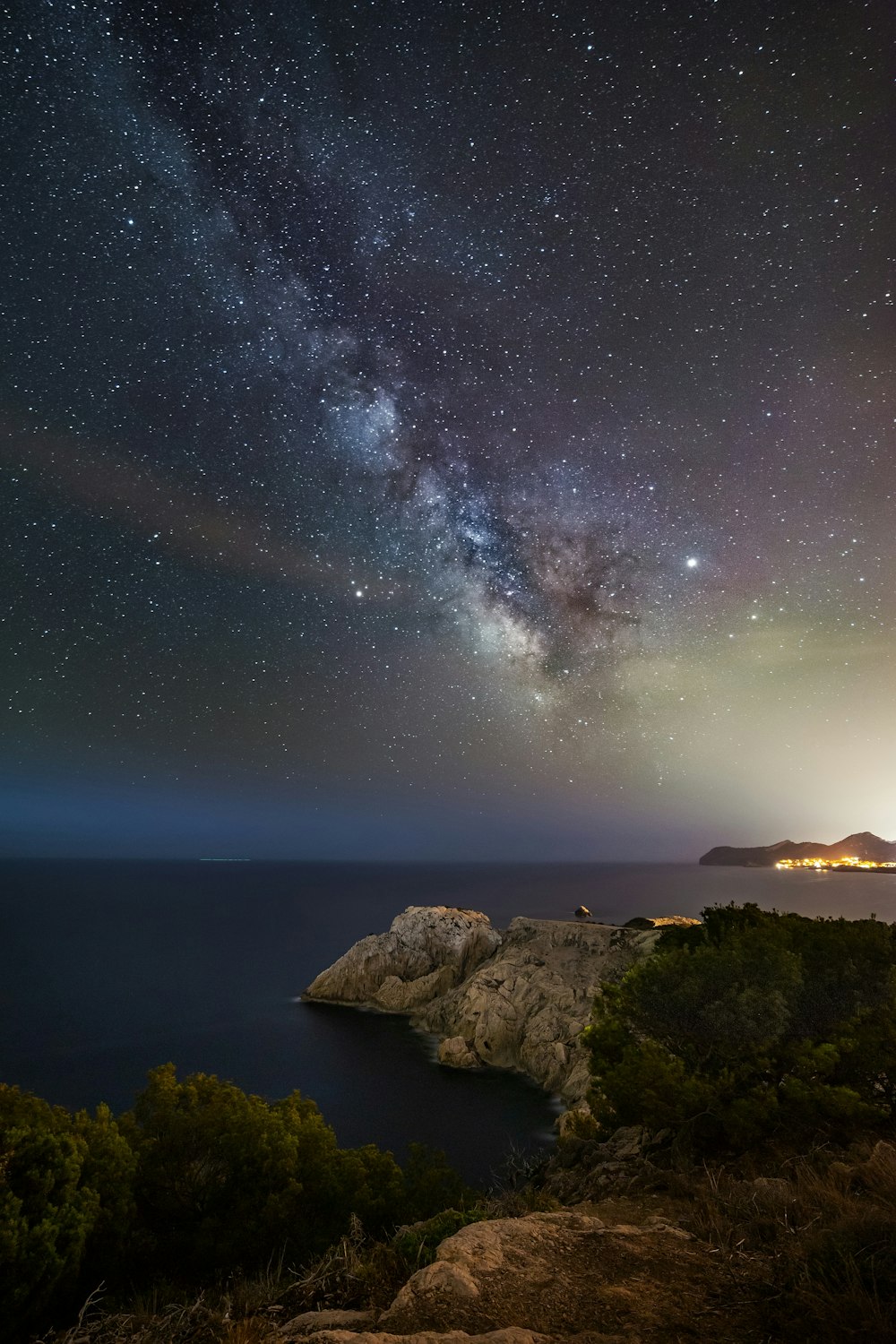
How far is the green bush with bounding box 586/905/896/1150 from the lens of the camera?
15.1 metres

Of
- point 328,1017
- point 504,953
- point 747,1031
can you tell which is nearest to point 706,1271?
point 747,1031

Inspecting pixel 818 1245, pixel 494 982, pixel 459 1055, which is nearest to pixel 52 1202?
pixel 818 1245

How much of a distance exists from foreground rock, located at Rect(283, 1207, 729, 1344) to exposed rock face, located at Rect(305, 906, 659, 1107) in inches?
1312

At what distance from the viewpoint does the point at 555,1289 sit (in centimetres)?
677

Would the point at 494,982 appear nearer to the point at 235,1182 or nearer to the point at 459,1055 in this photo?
the point at 459,1055

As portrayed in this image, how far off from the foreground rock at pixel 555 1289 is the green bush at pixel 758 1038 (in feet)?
27.9

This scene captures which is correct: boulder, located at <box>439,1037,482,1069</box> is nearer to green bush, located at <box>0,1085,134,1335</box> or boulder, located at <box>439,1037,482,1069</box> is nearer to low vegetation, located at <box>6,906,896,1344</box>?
low vegetation, located at <box>6,906,896,1344</box>

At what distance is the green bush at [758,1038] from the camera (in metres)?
15.1

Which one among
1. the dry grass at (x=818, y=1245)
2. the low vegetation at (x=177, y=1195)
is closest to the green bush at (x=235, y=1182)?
the low vegetation at (x=177, y=1195)

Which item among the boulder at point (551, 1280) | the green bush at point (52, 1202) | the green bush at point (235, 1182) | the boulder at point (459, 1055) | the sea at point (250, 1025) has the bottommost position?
the sea at point (250, 1025)

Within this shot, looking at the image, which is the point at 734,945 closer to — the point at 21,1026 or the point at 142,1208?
the point at 142,1208

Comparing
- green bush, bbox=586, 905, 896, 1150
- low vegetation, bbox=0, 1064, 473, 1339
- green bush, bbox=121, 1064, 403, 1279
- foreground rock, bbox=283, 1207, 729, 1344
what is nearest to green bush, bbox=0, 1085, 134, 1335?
low vegetation, bbox=0, 1064, 473, 1339

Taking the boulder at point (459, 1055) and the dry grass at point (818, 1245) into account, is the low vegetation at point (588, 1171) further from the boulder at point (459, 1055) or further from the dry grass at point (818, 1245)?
the boulder at point (459, 1055)

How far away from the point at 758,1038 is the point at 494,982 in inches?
1597
